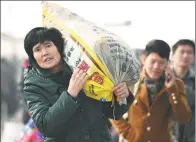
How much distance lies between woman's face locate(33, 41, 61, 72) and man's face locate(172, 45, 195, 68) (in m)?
2.56

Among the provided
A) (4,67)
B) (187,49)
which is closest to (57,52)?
(187,49)

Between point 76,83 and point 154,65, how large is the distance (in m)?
1.63

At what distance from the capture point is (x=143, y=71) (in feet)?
15.5

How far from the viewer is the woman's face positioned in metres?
3.11

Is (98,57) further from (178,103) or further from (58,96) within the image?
(178,103)

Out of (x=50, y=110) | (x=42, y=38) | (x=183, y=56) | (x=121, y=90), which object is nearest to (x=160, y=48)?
(x=183, y=56)

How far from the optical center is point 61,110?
2945 mm

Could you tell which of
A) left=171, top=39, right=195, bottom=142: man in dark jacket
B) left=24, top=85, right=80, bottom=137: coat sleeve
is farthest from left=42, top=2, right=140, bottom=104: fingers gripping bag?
left=171, top=39, right=195, bottom=142: man in dark jacket

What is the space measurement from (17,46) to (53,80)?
1040 centimetres

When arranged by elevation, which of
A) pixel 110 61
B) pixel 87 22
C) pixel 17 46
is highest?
pixel 87 22

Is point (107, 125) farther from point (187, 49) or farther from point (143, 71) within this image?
point (187, 49)

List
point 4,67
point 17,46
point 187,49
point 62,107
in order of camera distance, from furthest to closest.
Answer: point 17,46
point 4,67
point 187,49
point 62,107

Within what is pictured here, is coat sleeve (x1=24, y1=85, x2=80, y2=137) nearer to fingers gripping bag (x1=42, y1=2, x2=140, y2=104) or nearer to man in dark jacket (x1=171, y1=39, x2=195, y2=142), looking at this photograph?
fingers gripping bag (x1=42, y1=2, x2=140, y2=104)

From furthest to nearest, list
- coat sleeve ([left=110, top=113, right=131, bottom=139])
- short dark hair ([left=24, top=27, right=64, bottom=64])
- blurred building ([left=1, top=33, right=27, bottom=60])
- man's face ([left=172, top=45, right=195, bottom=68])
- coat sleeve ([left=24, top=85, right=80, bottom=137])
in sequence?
blurred building ([left=1, top=33, right=27, bottom=60]) → man's face ([left=172, top=45, right=195, bottom=68]) → coat sleeve ([left=110, top=113, right=131, bottom=139]) → short dark hair ([left=24, top=27, right=64, bottom=64]) → coat sleeve ([left=24, top=85, right=80, bottom=137])
